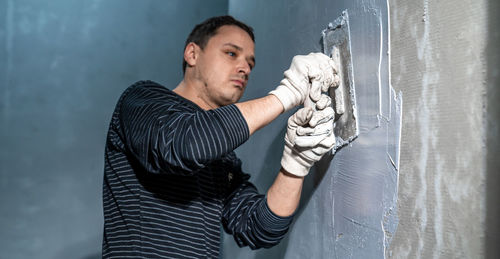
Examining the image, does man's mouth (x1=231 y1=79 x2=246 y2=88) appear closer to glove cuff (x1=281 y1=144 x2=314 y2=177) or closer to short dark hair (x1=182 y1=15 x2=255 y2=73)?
short dark hair (x1=182 y1=15 x2=255 y2=73)

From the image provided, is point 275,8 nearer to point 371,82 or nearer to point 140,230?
point 371,82

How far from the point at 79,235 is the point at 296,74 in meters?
1.82

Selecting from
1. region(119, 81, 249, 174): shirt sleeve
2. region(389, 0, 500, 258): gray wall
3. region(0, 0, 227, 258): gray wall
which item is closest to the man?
region(119, 81, 249, 174): shirt sleeve

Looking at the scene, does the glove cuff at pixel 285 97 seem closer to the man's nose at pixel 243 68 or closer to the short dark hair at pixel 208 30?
the man's nose at pixel 243 68

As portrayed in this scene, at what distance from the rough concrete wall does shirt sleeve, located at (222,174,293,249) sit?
0.38 meters

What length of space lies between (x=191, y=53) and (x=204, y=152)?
599 mm

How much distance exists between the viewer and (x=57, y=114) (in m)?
2.21

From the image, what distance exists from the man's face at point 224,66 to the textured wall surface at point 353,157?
0.22 metres

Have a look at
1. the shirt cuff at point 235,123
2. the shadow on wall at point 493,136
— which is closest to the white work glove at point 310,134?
the shirt cuff at point 235,123

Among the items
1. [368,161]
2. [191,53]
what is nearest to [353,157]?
[368,161]

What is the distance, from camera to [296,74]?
0.97m

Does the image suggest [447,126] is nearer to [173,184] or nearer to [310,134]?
[310,134]

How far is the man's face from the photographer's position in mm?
1207

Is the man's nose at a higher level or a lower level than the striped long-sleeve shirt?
higher
